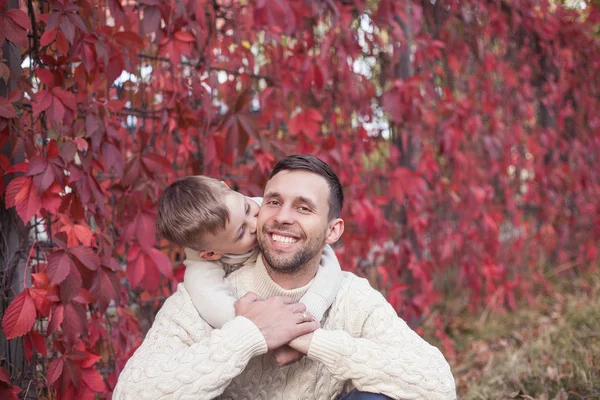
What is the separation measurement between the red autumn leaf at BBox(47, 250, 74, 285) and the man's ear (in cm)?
86

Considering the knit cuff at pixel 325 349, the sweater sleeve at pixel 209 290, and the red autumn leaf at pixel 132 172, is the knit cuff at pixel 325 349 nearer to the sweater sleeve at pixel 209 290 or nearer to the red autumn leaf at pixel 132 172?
the sweater sleeve at pixel 209 290

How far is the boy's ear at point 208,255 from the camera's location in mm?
2137

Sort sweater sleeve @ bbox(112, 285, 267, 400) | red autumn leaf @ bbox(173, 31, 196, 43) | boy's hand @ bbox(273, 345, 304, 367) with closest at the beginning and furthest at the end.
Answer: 1. sweater sleeve @ bbox(112, 285, 267, 400)
2. boy's hand @ bbox(273, 345, 304, 367)
3. red autumn leaf @ bbox(173, 31, 196, 43)

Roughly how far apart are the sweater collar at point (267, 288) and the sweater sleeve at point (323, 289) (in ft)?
0.15

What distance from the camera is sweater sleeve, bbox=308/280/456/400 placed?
191 centimetres

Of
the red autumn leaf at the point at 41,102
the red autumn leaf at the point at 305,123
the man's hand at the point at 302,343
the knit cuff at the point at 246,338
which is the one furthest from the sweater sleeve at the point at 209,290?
the red autumn leaf at the point at 305,123

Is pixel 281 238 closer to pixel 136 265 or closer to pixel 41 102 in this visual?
pixel 136 265

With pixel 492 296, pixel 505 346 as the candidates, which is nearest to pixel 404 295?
pixel 505 346

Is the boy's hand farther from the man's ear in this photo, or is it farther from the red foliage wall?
the red foliage wall

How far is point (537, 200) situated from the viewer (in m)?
5.67

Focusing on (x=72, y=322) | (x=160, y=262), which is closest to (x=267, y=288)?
(x=160, y=262)

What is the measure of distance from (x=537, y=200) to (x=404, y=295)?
2081 mm

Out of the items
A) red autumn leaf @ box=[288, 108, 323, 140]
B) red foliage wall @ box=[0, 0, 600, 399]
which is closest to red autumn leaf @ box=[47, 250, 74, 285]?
red foliage wall @ box=[0, 0, 600, 399]

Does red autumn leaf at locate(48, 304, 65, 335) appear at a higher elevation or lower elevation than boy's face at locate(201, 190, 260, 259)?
lower
